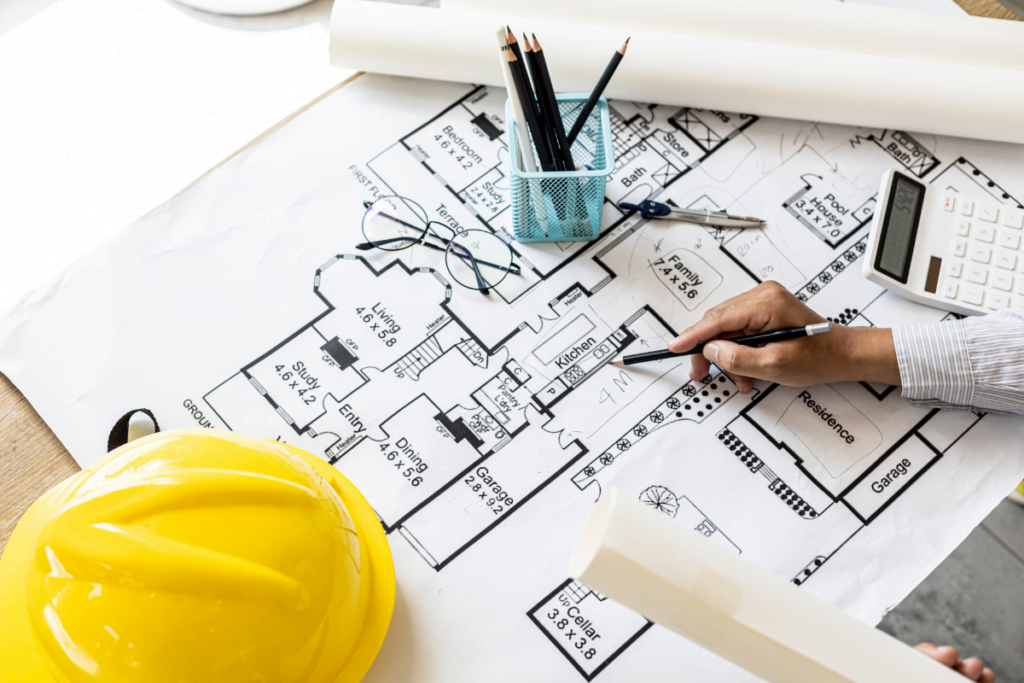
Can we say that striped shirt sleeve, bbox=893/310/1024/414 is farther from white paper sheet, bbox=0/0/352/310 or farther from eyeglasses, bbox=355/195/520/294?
white paper sheet, bbox=0/0/352/310

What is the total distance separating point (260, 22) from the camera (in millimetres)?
821

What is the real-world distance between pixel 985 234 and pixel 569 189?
1.55ft

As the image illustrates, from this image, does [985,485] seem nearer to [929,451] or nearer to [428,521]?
[929,451]

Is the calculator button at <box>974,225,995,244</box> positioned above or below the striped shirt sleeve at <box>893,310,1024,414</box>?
above

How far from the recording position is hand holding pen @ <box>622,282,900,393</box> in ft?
2.18

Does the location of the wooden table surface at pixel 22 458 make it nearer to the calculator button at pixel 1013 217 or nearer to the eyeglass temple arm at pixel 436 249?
the eyeglass temple arm at pixel 436 249

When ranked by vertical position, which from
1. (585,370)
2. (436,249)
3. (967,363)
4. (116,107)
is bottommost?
(967,363)

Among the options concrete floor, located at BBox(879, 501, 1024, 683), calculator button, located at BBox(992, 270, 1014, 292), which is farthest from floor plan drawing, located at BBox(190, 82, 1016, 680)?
concrete floor, located at BBox(879, 501, 1024, 683)

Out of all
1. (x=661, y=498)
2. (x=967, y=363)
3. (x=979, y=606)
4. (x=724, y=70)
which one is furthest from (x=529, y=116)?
(x=979, y=606)

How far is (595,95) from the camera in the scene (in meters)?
0.66

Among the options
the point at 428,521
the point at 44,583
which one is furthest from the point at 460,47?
the point at 44,583

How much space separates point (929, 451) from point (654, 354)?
11.7 inches

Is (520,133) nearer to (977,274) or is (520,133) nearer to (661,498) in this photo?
(661,498)

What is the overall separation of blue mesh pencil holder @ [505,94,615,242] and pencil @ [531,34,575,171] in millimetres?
16
